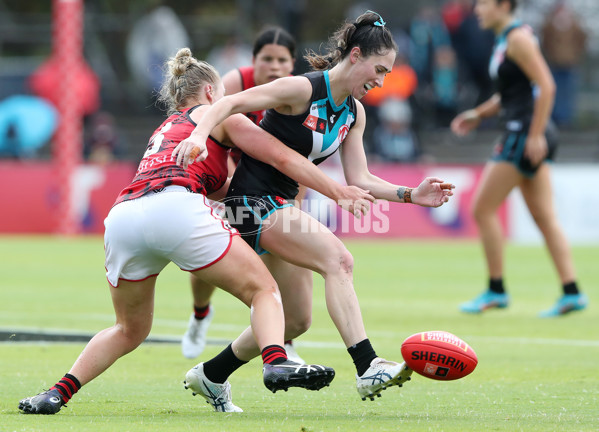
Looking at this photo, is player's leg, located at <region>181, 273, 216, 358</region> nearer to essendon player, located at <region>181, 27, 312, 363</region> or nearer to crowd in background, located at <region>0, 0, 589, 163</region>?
essendon player, located at <region>181, 27, 312, 363</region>

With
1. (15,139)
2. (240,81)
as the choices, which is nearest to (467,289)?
(240,81)

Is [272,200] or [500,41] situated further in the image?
[500,41]

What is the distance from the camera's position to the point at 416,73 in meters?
23.1

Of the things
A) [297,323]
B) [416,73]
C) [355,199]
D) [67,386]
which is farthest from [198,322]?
[416,73]

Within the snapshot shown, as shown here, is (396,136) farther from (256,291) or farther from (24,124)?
(256,291)

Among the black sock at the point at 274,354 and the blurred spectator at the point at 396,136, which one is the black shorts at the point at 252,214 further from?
the blurred spectator at the point at 396,136

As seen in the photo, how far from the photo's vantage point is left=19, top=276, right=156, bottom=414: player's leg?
5.41m

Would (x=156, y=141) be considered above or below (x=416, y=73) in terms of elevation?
below

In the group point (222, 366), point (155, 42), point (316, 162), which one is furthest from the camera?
point (155, 42)

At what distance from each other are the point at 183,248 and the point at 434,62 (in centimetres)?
1814

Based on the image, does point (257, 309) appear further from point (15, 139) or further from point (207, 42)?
point (207, 42)

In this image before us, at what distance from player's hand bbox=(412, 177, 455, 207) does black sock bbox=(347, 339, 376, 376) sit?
846mm

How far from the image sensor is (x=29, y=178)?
21688mm

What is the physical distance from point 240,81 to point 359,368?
3.26m
